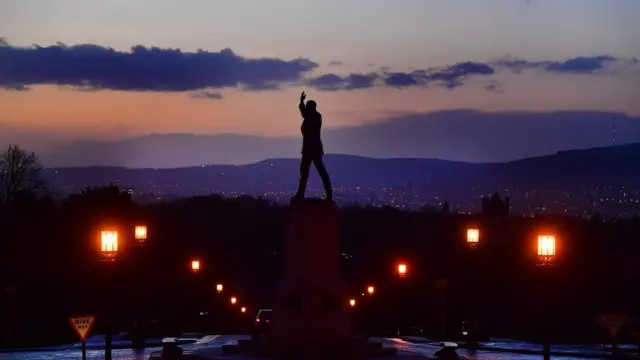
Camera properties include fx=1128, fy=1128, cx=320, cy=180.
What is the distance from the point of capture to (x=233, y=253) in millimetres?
119812

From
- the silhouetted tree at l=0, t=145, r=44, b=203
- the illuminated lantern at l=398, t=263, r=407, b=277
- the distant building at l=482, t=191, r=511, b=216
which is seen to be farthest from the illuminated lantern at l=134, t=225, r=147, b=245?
the distant building at l=482, t=191, r=511, b=216

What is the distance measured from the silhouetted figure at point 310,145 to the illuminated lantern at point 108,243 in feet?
23.9

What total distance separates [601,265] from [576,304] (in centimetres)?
1128

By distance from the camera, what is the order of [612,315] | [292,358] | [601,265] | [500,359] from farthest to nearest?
[601,265] < [500,359] < [292,358] < [612,315]

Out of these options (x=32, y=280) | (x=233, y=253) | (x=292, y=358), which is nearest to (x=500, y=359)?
(x=292, y=358)

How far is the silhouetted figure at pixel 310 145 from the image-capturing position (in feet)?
109

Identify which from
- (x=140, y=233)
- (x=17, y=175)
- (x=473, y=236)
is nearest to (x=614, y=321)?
(x=473, y=236)

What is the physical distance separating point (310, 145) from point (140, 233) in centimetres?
896

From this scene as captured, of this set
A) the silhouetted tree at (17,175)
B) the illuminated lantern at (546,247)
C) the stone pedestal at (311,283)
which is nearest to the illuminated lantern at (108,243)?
the stone pedestal at (311,283)

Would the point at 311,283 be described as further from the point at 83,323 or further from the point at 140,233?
the point at 83,323

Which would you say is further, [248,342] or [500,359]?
[500,359]

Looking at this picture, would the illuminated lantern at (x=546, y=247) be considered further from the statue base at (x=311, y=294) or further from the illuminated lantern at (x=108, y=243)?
the illuminated lantern at (x=108, y=243)

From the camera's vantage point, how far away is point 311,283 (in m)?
32.5

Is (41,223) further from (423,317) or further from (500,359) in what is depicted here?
(500,359)
